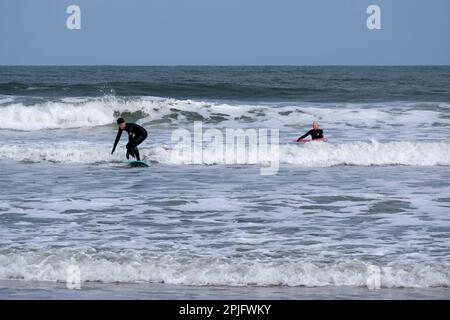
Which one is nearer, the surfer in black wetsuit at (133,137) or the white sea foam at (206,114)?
the surfer in black wetsuit at (133,137)

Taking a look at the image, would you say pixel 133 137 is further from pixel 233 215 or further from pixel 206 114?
pixel 206 114

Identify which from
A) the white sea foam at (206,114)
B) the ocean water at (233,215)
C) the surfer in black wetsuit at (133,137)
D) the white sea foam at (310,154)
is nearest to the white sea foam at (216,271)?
the ocean water at (233,215)

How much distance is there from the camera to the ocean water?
30.0 feet

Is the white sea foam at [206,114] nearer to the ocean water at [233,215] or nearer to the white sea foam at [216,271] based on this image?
the ocean water at [233,215]

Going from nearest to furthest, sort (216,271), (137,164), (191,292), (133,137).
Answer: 1. (191,292)
2. (216,271)
3. (137,164)
4. (133,137)

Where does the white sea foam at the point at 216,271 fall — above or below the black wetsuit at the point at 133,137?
below

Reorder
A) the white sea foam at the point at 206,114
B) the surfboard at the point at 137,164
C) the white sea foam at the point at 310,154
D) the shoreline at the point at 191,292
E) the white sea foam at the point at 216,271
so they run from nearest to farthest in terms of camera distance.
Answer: the shoreline at the point at 191,292
the white sea foam at the point at 216,271
the surfboard at the point at 137,164
the white sea foam at the point at 310,154
the white sea foam at the point at 206,114

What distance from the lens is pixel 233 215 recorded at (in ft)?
42.0

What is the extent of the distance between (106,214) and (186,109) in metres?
18.2

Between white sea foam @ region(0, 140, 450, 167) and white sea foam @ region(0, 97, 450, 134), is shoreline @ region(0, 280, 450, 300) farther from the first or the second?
white sea foam @ region(0, 97, 450, 134)

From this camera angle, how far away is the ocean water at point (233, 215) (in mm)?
9156

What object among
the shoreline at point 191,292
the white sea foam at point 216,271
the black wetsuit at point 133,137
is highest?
the black wetsuit at point 133,137

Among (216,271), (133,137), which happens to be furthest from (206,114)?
(216,271)

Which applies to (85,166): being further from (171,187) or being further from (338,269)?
(338,269)
